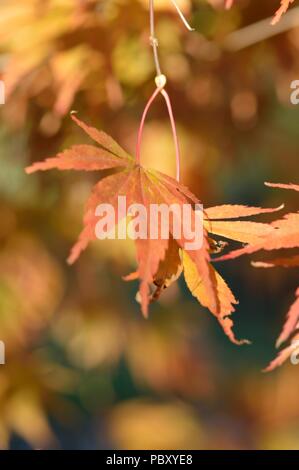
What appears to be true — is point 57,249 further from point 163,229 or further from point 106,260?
point 163,229

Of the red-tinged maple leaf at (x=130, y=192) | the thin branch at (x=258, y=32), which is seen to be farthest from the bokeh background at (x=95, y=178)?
the red-tinged maple leaf at (x=130, y=192)

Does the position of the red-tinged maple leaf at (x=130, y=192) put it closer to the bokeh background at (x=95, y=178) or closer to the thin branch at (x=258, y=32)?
the bokeh background at (x=95, y=178)

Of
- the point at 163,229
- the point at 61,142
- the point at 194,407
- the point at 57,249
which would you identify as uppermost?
the point at 61,142

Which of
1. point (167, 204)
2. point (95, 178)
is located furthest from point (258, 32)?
point (167, 204)

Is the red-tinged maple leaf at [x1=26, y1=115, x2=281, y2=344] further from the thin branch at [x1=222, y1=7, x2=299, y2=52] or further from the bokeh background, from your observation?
the thin branch at [x1=222, y1=7, x2=299, y2=52]

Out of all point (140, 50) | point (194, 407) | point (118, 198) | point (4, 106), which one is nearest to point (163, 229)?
point (118, 198)

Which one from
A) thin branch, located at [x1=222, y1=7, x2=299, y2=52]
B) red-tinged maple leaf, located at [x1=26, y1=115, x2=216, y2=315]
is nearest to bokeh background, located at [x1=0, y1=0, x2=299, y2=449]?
thin branch, located at [x1=222, y1=7, x2=299, y2=52]
